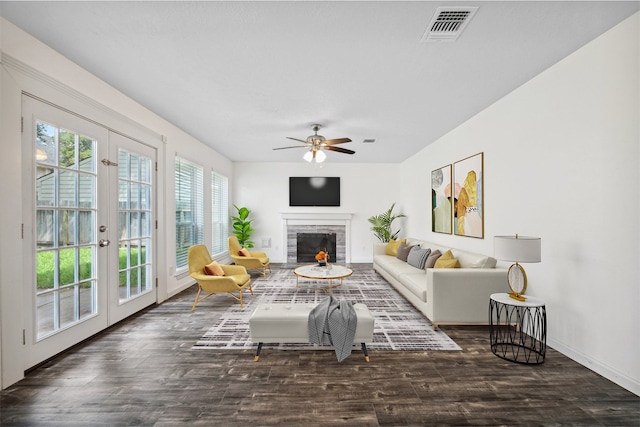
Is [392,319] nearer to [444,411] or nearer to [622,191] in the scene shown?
[444,411]

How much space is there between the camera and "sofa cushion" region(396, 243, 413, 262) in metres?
5.48

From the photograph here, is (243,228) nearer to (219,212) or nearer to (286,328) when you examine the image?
(219,212)

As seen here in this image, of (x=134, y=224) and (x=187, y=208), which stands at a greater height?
(x=187, y=208)

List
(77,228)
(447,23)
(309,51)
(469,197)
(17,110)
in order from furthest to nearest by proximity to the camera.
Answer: (469,197) < (77,228) < (309,51) < (17,110) < (447,23)

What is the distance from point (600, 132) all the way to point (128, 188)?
4.85 meters

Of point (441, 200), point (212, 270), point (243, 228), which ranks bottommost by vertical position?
point (212, 270)

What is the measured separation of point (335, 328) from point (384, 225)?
501 centimetres

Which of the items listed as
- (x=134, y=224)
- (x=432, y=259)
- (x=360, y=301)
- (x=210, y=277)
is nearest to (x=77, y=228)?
(x=134, y=224)

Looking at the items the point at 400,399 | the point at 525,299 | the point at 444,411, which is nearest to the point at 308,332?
the point at 400,399

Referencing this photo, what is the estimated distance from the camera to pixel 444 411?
192cm

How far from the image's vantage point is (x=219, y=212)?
6.67 m

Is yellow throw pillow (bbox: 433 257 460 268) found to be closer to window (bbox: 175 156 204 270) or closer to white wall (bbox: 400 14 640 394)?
white wall (bbox: 400 14 640 394)

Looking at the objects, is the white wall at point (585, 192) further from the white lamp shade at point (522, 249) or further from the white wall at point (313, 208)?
the white wall at point (313, 208)

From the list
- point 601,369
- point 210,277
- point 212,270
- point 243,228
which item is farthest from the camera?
point 243,228
